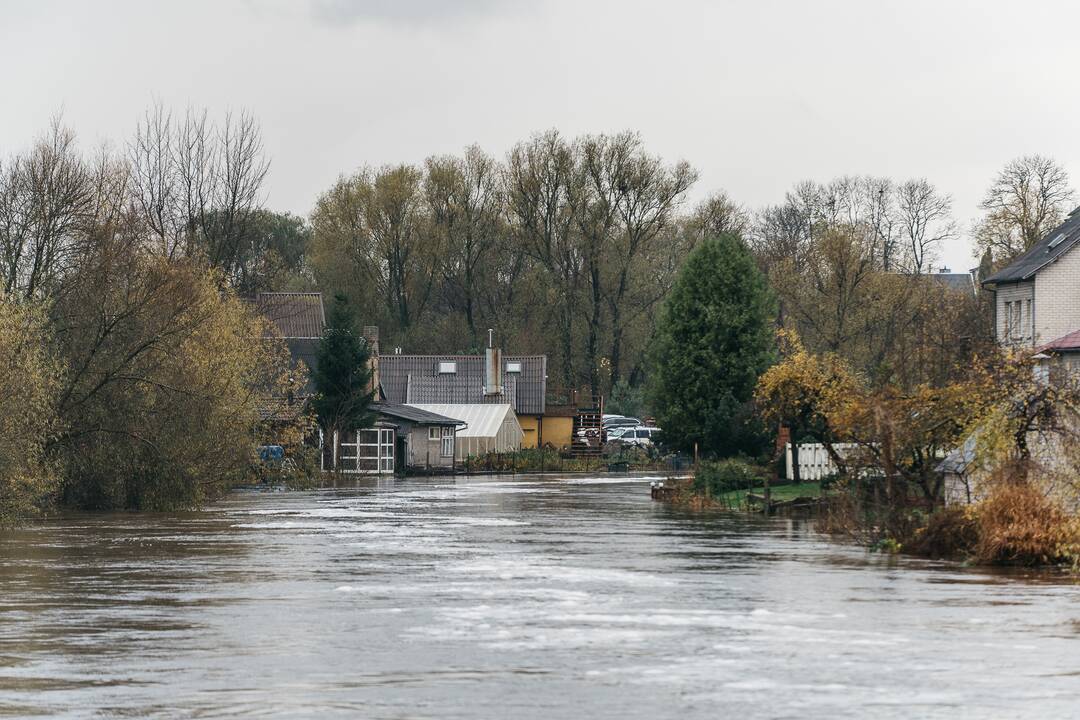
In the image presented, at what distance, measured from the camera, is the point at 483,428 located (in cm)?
9838

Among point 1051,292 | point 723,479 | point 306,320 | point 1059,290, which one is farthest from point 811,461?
point 306,320


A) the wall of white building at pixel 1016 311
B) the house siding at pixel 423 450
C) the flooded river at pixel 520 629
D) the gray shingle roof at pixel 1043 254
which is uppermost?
the gray shingle roof at pixel 1043 254

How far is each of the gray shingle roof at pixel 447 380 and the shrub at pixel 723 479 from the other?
4662cm

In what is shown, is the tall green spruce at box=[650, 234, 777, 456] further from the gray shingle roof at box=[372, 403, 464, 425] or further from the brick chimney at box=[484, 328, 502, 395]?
the brick chimney at box=[484, 328, 502, 395]

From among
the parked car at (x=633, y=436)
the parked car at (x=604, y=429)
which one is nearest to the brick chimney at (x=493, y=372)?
the parked car at (x=604, y=429)

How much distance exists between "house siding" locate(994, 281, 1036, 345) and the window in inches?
1714

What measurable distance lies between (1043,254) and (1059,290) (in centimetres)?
167

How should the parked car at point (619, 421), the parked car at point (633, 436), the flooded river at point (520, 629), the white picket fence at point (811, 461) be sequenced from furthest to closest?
the parked car at point (619, 421)
the parked car at point (633, 436)
the white picket fence at point (811, 461)
the flooded river at point (520, 629)

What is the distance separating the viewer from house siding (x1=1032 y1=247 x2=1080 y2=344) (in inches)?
1975

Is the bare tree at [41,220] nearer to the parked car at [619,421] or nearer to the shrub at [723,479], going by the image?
the shrub at [723,479]

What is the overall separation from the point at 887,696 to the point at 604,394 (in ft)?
316

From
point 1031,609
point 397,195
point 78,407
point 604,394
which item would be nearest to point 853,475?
point 1031,609

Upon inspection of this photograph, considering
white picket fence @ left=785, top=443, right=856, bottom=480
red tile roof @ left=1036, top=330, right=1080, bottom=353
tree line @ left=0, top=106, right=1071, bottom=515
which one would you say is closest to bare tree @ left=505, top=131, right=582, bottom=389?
tree line @ left=0, top=106, right=1071, bottom=515

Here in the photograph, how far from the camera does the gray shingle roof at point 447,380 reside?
345 feet
